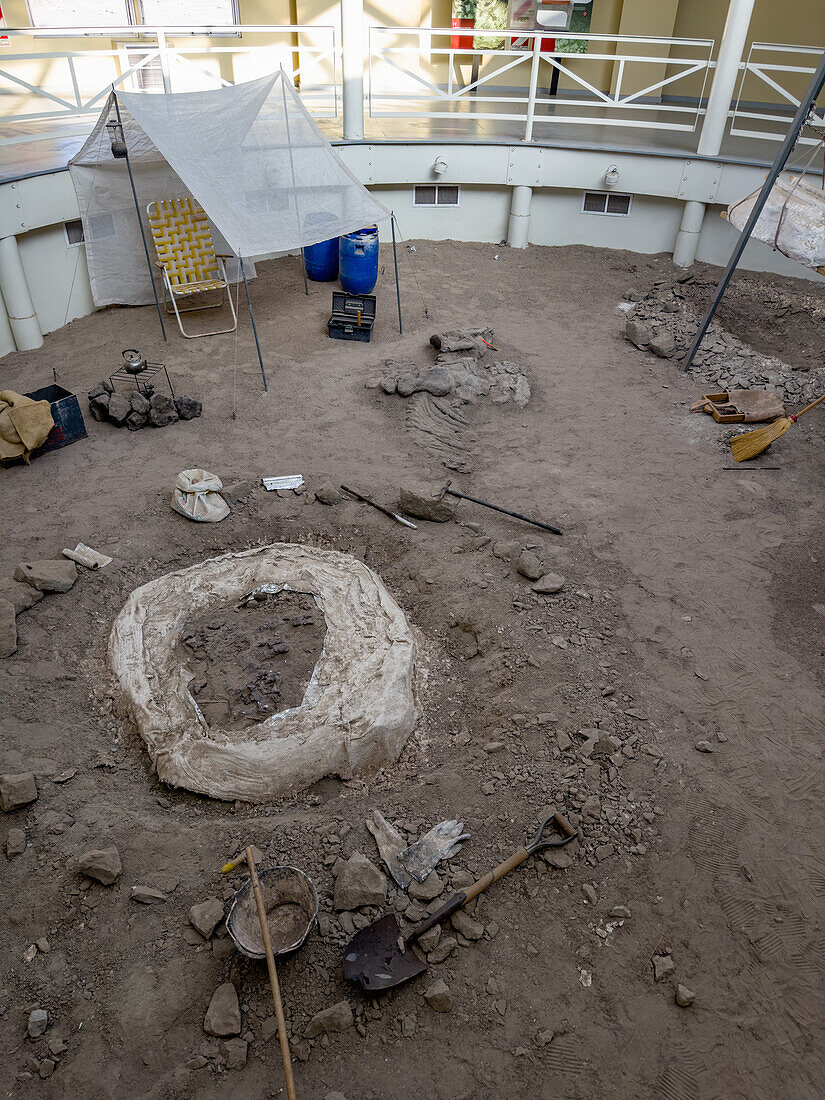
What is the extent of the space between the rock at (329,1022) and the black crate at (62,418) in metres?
5.29

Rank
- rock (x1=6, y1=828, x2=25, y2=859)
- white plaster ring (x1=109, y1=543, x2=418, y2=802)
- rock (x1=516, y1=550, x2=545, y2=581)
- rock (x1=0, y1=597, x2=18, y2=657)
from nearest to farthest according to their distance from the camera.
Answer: rock (x1=6, y1=828, x2=25, y2=859), white plaster ring (x1=109, y1=543, x2=418, y2=802), rock (x1=0, y1=597, x2=18, y2=657), rock (x1=516, y1=550, x2=545, y2=581)

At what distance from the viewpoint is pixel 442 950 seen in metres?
3.21

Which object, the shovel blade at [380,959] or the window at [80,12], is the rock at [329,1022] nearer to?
the shovel blade at [380,959]

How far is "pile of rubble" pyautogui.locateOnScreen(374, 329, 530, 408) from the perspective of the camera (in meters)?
7.50

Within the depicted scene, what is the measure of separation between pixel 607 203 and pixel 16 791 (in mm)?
10733

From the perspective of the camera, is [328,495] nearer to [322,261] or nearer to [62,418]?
[62,418]

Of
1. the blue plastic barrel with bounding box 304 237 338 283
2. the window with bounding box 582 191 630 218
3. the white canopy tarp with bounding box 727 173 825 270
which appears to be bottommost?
the blue plastic barrel with bounding box 304 237 338 283

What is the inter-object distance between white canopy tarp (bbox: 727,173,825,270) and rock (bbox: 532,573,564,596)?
12.1 feet

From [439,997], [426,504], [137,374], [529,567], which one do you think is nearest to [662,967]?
Result: [439,997]

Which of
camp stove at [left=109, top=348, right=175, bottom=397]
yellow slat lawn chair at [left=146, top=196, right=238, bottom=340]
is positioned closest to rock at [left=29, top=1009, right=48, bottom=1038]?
camp stove at [left=109, top=348, right=175, bottom=397]

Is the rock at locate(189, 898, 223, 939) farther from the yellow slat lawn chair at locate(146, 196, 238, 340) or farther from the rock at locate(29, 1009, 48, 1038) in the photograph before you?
the yellow slat lawn chair at locate(146, 196, 238, 340)

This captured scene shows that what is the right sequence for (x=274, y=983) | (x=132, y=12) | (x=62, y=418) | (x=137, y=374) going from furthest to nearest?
(x=132, y=12) → (x=137, y=374) → (x=62, y=418) → (x=274, y=983)

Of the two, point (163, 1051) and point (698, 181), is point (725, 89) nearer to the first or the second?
point (698, 181)

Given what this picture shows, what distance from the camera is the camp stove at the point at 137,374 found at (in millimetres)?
7202
